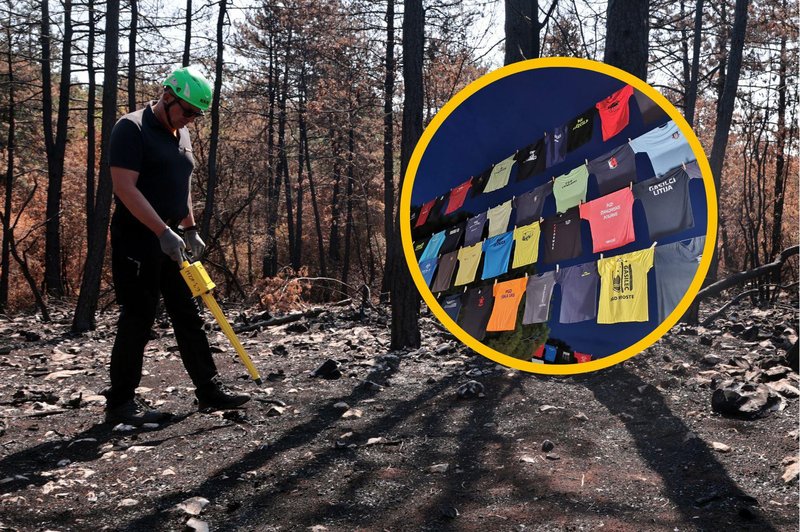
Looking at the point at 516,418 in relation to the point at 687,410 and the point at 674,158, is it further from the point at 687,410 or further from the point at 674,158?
the point at 674,158

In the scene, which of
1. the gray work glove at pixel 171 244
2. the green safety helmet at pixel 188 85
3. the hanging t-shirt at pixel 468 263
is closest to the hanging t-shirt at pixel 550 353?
the hanging t-shirt at pixel 468 263

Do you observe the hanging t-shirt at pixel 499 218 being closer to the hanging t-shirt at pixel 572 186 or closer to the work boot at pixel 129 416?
the hanging t-shirt at pixel 572 186

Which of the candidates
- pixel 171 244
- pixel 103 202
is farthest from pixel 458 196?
pixel 103 202

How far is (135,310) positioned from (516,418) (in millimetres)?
2444

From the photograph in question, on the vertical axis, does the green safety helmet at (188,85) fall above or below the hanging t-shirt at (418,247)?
above

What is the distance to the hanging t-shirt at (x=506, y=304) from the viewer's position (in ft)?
7.07

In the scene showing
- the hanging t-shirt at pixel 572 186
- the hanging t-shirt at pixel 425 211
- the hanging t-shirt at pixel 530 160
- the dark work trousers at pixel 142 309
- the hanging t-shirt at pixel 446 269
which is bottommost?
the dark work trousers at pixel 142 309

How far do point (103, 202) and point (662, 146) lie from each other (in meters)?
8.93

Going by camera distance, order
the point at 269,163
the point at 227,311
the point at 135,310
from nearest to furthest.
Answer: the point at 135,310 → the point at 227,311 → the point at 269,163

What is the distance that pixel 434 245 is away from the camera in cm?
234

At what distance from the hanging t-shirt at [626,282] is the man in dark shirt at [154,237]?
262 centimetres

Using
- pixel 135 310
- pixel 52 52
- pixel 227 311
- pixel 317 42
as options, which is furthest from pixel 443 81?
pixel 135 310

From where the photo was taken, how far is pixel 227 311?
13594 millimetres

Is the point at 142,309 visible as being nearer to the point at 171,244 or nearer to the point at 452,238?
the point at 171,244
